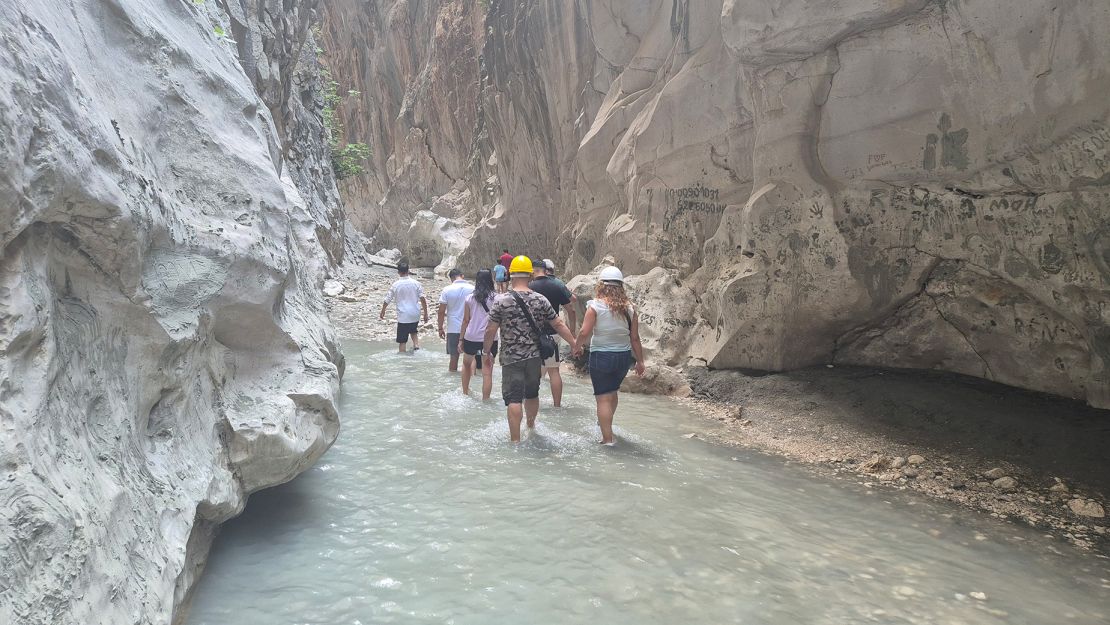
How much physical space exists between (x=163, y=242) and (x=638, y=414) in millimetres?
4964

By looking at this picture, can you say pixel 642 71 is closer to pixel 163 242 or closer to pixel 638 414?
pixel 638 414

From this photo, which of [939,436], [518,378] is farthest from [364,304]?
[939,436]

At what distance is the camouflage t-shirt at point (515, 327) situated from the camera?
218 inches

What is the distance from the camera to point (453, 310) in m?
8.23

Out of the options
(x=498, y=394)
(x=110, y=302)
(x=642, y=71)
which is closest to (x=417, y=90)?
(x=642, y=71)

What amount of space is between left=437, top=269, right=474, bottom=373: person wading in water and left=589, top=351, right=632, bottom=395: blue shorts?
9.19 feet

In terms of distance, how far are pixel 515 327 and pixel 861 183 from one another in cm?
371

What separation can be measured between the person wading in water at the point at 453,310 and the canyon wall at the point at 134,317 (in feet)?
12.2

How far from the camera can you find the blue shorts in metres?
5.55

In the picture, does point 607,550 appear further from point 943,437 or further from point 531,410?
point 943,437

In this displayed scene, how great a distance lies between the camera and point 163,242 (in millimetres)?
2867

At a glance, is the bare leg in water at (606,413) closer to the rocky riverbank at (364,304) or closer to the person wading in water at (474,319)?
the person wading in water at (474,319)

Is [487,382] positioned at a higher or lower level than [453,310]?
lower

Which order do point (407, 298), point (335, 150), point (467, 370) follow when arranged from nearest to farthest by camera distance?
point (467, 370) → point (407, 298) → point (335, 150)
